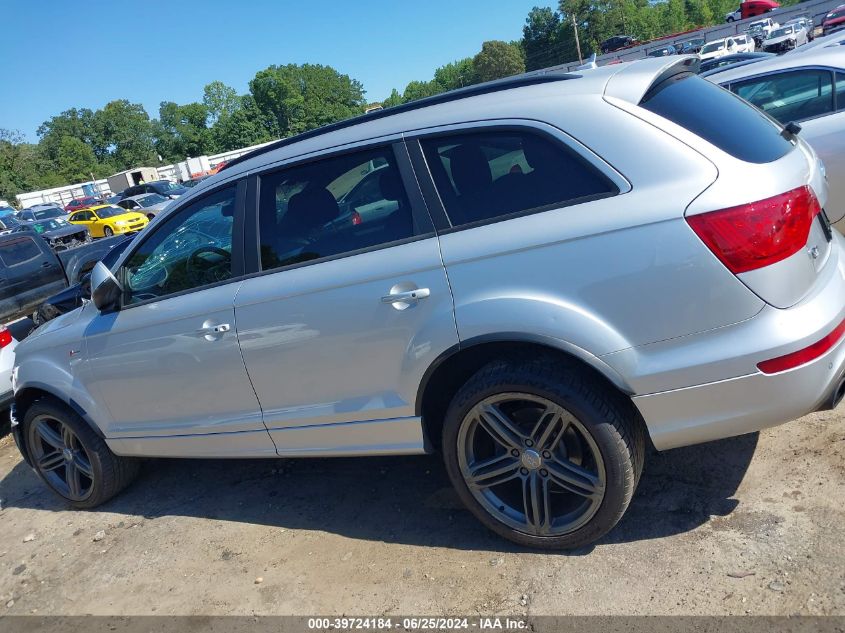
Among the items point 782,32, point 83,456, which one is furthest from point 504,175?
point 782,32

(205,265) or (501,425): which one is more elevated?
(205,265)

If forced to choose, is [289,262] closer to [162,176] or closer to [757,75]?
[757,75]

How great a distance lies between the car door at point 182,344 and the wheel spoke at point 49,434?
2.19 feet

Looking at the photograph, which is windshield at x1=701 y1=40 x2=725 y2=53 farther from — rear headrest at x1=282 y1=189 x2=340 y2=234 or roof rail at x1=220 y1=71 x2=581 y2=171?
rear headrest at x1=282 y1=189 x2=340 y2=234

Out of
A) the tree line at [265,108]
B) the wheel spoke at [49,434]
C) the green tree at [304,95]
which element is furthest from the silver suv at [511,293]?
the green tree at [304,95]

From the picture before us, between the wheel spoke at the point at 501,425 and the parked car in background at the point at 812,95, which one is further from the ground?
the parked car in background at the point at 812,95

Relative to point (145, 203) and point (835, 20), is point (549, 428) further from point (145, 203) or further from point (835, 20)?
point (835, 20)

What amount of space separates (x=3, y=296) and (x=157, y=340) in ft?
20.2

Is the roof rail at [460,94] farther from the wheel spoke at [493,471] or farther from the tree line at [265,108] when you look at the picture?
the tree line at [265,108]

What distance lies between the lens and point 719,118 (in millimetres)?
2629

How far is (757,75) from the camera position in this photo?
5.80 meters

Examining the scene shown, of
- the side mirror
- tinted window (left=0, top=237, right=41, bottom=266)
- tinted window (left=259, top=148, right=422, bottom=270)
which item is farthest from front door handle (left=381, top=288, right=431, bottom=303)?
tinted window (left=0, top=237, right=41, bottom=266)

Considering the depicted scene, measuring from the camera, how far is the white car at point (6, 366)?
5.57 m

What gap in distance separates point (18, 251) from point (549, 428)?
28.7 ft
